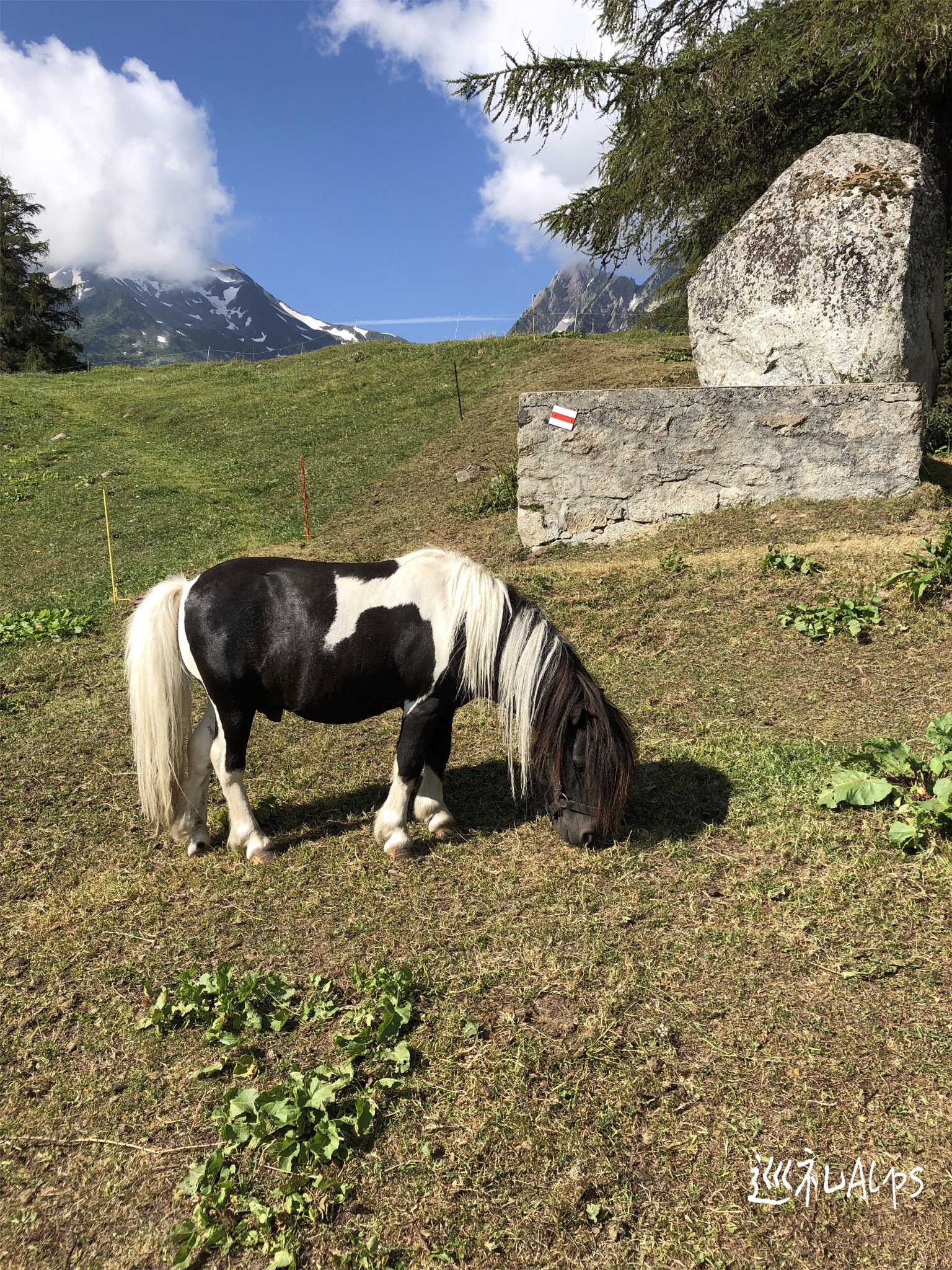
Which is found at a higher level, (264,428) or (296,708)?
(264,428)

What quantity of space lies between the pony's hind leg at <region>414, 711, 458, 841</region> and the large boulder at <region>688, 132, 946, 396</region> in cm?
877

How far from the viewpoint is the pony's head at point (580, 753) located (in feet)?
15.1

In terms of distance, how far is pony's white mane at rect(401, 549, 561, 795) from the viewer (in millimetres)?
4742

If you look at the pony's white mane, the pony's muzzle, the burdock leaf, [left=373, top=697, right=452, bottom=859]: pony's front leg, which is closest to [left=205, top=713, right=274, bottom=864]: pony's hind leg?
[left=373, top=697, right=452, bottom=859]: pony's front leg

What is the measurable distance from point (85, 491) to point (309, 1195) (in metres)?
18.1

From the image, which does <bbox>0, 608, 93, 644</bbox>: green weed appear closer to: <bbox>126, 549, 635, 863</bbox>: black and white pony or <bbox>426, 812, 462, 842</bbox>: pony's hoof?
<bbox>126, 549, 635, 863</bbox>: black and white pony

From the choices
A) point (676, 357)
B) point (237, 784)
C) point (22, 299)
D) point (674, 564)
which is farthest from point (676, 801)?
point (22, 299)

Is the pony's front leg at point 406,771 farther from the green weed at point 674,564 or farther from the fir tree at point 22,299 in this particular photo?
the fir tree at point 22,299

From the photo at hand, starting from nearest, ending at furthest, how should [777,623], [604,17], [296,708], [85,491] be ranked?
[296,708] < [777,623] < [604,17] < [85,491]

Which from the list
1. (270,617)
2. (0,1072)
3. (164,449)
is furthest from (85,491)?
(0,1072)

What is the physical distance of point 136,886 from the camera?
491 cm

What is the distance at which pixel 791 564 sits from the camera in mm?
9055

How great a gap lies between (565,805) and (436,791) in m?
0.96

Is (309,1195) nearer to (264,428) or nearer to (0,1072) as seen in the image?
(0,1072)
